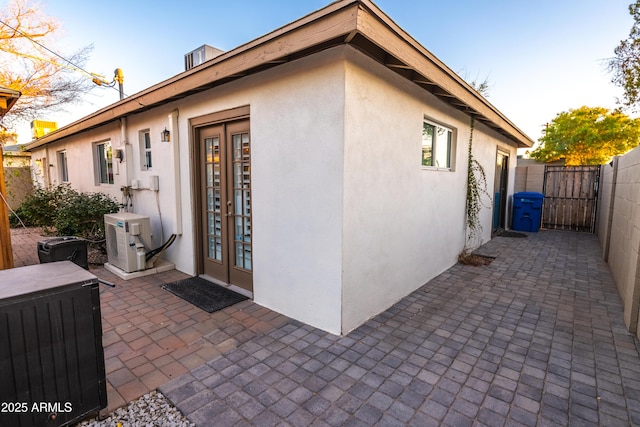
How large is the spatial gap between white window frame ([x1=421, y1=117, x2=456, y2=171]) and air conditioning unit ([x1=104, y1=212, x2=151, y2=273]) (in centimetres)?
441

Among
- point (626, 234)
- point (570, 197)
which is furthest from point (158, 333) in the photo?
point (570, 197)

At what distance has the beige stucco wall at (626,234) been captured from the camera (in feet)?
10.4

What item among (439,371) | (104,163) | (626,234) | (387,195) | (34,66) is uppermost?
(34,66)

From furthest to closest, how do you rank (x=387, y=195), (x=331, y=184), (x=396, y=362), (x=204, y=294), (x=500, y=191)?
(x=500, y=191) < (x=204, y=294) < (x=387, y=195) < (x=331, y=184) < (x=396, y=362)

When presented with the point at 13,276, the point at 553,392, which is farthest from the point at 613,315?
the point at 13,276

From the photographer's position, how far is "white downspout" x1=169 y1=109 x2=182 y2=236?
4.52m

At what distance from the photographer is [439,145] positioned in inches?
193

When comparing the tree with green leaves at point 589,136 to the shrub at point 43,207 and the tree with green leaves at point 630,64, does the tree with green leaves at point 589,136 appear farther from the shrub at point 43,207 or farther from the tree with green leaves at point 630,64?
the shrub at point 43,207

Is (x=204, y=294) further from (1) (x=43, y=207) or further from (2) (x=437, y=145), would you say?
(1) (x=43, y=207)

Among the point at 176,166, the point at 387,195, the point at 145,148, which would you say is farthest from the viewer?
the point at 145,148

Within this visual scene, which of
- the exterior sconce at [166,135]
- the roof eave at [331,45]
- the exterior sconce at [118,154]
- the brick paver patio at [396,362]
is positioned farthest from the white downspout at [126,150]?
the brick paver patio at [396,362]

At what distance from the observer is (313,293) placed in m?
3.11

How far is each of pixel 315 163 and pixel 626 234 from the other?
178 inches

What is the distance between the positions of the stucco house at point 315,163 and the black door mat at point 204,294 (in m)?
0.18
